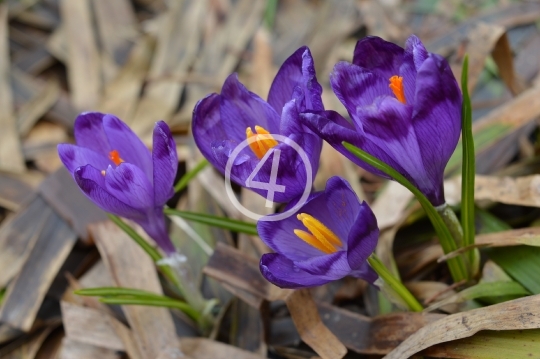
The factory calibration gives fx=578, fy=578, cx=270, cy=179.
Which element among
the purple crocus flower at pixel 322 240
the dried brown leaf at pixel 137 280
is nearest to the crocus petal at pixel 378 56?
the purple crocus flower at pixel 322 240

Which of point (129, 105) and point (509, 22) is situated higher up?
point (509, 22)

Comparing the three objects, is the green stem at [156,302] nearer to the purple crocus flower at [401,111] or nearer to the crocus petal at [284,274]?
the crocus petal at [284,274]

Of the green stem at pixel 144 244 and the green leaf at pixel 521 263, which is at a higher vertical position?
the green leaf at pixel 521 263

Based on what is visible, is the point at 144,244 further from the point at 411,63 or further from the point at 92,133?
the point at 411,63

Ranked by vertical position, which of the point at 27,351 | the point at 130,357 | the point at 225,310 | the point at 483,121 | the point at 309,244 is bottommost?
the point at 27,351

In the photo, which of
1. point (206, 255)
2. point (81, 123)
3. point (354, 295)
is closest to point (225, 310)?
point (206, 255)

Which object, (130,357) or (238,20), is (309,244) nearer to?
(130,357)

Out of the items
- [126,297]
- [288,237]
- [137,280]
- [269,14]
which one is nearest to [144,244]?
[126,297]
